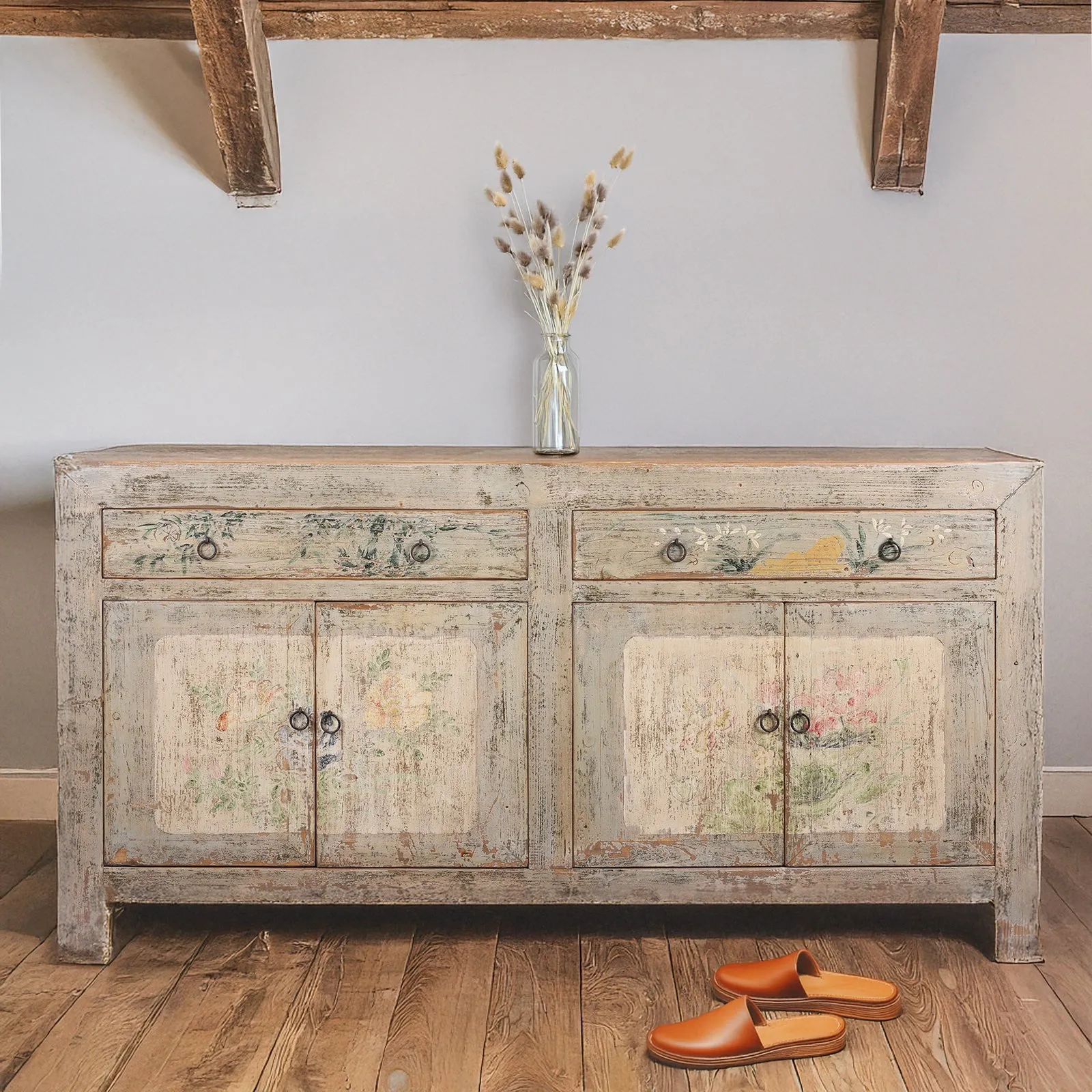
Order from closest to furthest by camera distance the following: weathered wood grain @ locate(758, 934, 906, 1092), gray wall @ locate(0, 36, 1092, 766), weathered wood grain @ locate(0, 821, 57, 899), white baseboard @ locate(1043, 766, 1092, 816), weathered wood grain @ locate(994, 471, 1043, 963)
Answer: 1. weathered wood grain @ locate(758, 934, 906, 1092)
2. weathered wood grain @ locate(994, 471, 1043, 963)
3. weathered wood grain @ locate(0, 821, 57, 899)
4. gray wall @ locate(0, 36, 1092, 766)
5. white baseboard @ locate(1043, 766, 1092, 816)

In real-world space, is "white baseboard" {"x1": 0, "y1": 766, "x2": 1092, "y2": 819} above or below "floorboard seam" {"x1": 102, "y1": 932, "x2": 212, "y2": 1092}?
above

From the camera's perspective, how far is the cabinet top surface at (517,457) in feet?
6.56

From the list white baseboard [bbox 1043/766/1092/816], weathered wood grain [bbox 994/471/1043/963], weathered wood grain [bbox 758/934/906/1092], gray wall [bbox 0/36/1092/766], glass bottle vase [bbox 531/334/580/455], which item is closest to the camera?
weathered wood grain [bbox 758/934/906/1092]

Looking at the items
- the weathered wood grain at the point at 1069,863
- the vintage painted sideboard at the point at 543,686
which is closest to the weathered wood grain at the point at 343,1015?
the vintage painted sideboard at the point at 543,686

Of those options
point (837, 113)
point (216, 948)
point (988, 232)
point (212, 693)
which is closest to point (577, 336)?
point (837, 113)

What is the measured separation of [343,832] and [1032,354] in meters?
1.91

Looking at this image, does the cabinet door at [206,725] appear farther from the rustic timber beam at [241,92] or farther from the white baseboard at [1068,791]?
the white baseboard at [1068,791]

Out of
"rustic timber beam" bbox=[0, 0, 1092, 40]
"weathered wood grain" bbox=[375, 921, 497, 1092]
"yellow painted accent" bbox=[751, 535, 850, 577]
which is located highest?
"rustic timber beam" bbox=[0, 0, 1092, 40]

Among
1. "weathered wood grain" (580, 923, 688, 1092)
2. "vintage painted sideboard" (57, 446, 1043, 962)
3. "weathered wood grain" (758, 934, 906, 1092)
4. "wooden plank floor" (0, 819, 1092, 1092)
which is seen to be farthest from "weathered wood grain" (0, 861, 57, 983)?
"weathered wood grain" (758, 934, 906, 1092)

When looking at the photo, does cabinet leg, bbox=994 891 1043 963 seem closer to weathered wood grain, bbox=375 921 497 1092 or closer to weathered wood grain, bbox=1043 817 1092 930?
weathered wood grain, bbox=1043 817 1092 930

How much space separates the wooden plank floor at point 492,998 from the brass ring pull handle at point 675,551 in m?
0.74

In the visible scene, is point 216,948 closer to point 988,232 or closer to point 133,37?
point 133,37

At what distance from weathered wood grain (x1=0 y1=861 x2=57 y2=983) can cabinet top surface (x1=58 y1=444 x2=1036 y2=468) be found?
3.01 ft

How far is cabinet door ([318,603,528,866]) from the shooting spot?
201 cm
